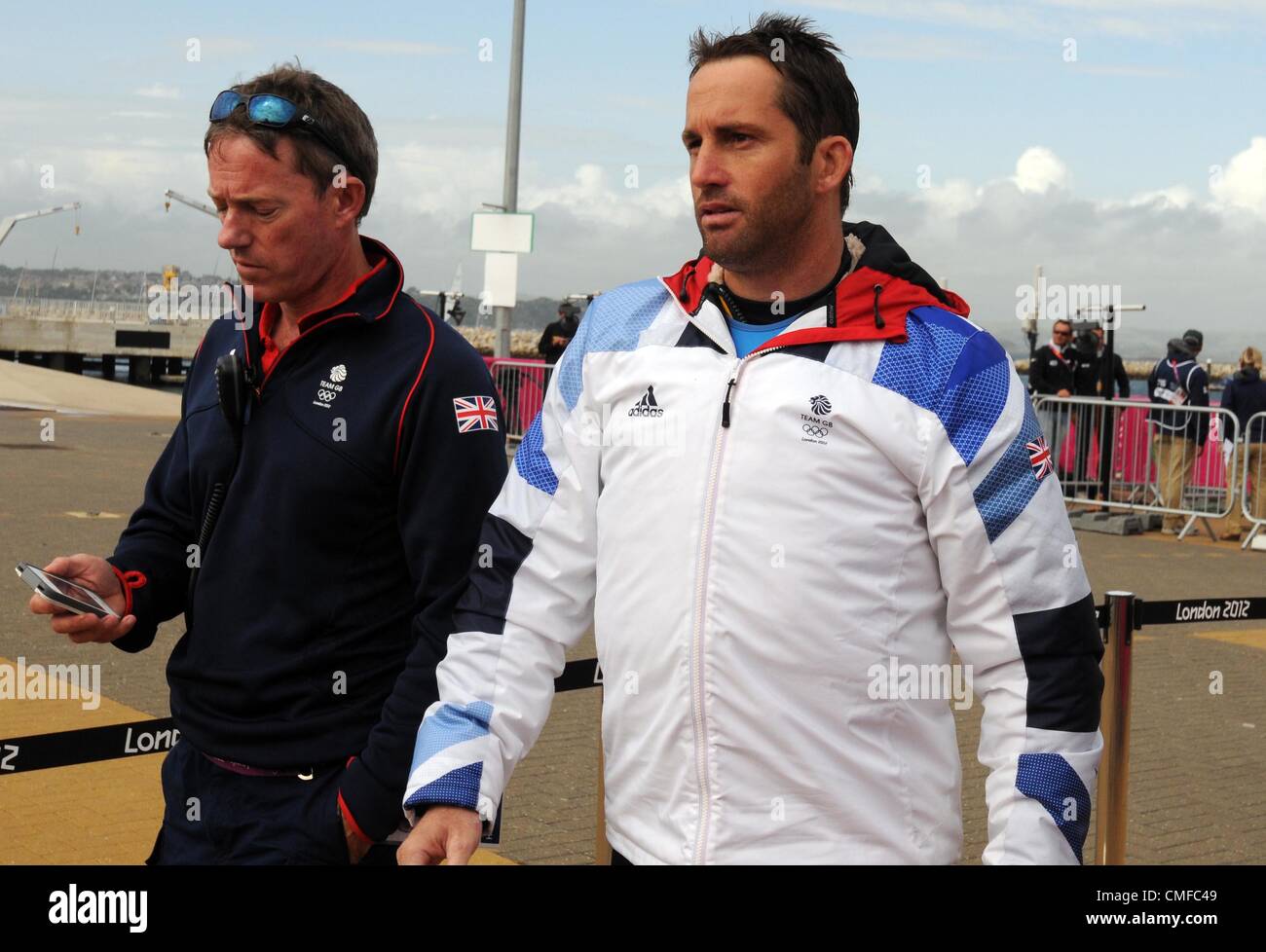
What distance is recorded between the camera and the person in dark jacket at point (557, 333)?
2355 cm

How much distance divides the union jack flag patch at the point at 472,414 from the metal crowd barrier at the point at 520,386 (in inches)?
742

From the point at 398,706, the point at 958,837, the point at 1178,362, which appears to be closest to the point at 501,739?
the point at 398,706

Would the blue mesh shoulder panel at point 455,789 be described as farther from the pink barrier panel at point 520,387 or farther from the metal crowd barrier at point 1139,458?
the pink barrier panel at point 520,387

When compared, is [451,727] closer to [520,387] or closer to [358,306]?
[358,306]

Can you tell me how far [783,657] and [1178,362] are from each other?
51.0 ft

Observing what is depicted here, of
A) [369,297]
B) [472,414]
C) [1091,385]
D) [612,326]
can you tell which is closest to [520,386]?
[1091,385]

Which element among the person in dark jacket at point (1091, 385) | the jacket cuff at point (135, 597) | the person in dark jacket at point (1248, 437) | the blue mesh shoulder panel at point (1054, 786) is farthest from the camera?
the person in dark jacket at point (1091, 385)

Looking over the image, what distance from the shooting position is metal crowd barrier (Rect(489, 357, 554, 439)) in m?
21.9

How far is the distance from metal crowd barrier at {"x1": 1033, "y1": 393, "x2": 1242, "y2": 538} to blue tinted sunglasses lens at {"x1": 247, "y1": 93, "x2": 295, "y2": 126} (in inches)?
539

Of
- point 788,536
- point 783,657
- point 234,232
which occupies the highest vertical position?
point 234,232

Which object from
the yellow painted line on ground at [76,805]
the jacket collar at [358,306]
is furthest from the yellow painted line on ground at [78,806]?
the jacket collar at [358,306]

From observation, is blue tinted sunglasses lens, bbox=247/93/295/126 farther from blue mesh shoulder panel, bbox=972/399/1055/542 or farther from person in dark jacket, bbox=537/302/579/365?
person in dark jacket, bbox=537/302/579/365
